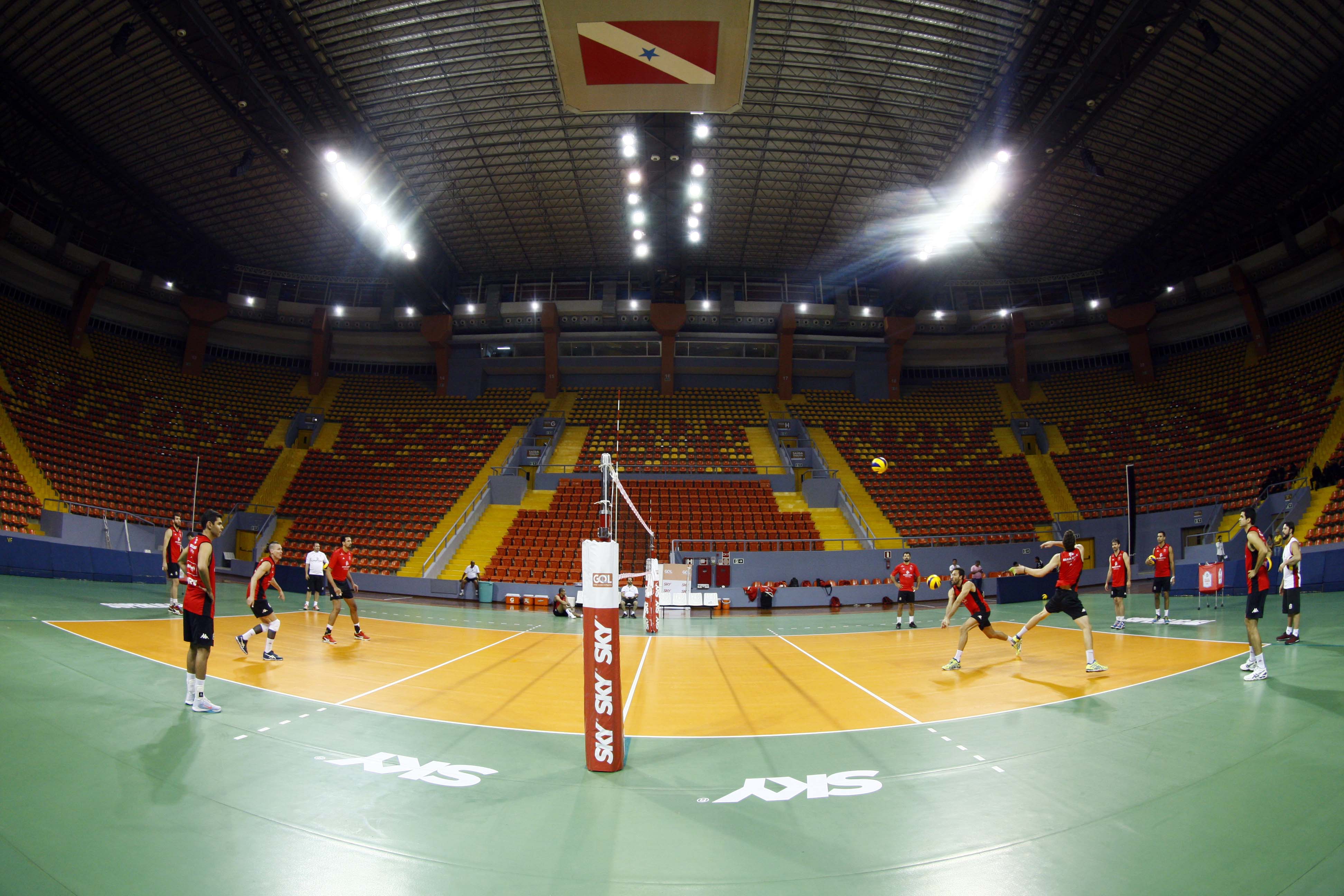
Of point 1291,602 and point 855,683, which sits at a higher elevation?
point 1291,602

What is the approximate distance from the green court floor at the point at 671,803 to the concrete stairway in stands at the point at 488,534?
1822cm

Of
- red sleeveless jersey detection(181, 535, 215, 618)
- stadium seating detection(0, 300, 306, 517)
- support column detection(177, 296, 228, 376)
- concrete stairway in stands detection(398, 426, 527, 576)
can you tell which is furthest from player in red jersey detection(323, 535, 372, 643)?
support column detection(177, 296, 228, 376)

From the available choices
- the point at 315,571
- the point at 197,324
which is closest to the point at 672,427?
the point at 315,571

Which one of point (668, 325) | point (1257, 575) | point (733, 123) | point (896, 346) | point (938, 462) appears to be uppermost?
point (733, 123)

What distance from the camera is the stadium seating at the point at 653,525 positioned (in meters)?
24.4

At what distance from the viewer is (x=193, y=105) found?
76.5 feet

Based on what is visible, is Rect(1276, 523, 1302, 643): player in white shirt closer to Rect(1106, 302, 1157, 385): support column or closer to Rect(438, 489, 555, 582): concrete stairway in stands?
Rect(438, 489, 555, 582): concrete stairway in stands

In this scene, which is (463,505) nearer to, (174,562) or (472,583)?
(472,583)

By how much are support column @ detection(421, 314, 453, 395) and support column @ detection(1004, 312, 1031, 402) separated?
32572 mm

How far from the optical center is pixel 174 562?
47.4 ft

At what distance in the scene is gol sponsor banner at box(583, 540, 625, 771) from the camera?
5.10m

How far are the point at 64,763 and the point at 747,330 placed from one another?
1362 inches

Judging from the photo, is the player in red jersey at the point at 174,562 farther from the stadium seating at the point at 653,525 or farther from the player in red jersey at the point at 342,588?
the stadium seating at the point at 653,525

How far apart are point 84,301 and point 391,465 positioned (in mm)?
16295
